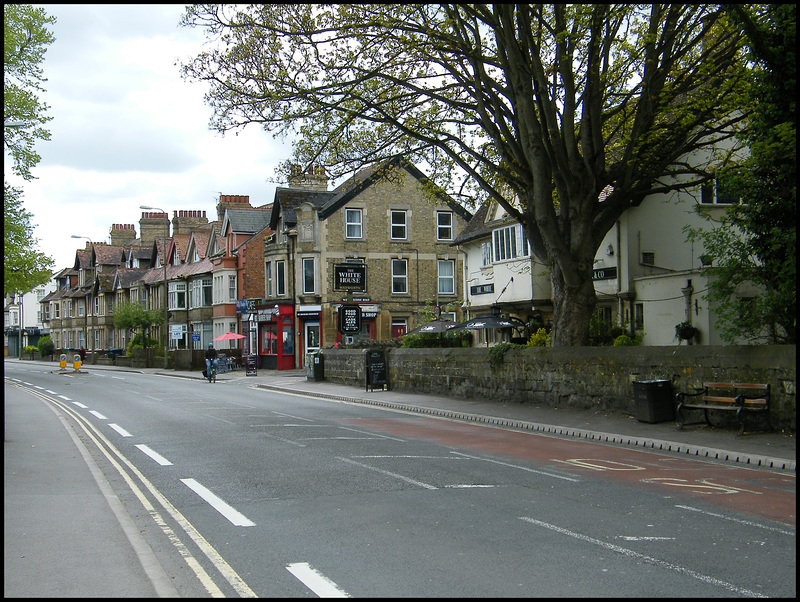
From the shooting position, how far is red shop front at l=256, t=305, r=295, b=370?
157ft

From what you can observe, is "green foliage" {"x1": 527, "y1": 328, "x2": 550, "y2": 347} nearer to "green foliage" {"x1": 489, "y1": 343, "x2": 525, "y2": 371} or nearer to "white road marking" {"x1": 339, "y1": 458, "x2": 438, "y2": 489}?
"green foliage" {"x1": 489, "y1": 343, "x2": 525, "y2": 371}

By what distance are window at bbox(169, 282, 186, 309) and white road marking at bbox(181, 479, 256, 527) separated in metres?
54.7

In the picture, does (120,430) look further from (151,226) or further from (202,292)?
(151,226)

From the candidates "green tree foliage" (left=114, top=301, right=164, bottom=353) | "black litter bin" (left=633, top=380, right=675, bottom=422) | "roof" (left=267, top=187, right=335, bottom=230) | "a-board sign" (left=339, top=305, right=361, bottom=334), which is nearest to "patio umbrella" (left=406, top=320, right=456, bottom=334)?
"a-board sign" (left=339, top=305, right=361, bottom=334)

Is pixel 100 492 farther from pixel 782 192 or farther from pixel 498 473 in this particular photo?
pixel 782 192

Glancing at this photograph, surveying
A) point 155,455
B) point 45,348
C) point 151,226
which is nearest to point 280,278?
point 151,226

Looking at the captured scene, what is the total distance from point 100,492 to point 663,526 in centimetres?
649

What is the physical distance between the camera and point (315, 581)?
18.2 ft

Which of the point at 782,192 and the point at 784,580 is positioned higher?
the point at 782,192

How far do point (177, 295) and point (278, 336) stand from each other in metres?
18.6

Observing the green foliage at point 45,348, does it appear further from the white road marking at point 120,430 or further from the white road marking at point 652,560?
the white road marking at point 652,560

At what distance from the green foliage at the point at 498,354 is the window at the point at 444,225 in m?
28.7

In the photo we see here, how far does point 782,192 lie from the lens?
525 inches

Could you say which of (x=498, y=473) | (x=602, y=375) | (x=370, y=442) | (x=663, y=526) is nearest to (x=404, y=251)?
(x=602, y=375)
